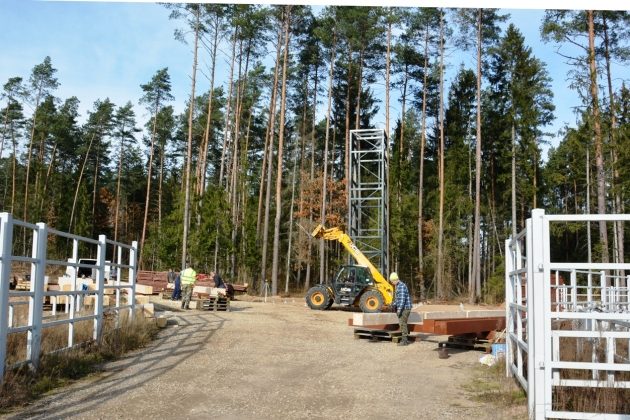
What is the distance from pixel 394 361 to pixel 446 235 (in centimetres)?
3692

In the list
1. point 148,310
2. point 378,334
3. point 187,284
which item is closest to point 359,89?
point 187,284

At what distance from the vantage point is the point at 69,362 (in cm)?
940

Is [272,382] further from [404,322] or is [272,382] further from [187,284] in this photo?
[187,284]

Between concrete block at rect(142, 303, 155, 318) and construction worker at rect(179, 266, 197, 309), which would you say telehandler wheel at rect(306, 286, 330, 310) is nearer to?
construction worker at rect(179, 266, 197, 309)

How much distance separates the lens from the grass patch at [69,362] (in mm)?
7477

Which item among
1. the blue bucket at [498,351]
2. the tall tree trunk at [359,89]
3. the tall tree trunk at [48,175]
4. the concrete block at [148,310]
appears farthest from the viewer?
the tall tree trunk at [48,175]

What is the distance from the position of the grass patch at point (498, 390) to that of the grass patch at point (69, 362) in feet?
19.9

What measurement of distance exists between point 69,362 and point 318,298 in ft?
49.0

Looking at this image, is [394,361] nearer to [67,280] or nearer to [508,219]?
[67,280]

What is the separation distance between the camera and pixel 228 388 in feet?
28.1

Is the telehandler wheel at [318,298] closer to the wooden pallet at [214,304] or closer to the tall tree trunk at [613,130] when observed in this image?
the wooden pallet at [214,304]

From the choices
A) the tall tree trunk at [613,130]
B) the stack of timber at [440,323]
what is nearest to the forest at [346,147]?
the tall tree trunk at [613,130]

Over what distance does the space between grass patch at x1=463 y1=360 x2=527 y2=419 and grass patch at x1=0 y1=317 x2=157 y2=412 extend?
238 inches

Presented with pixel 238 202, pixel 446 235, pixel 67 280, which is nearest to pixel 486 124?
pixel 446 235
